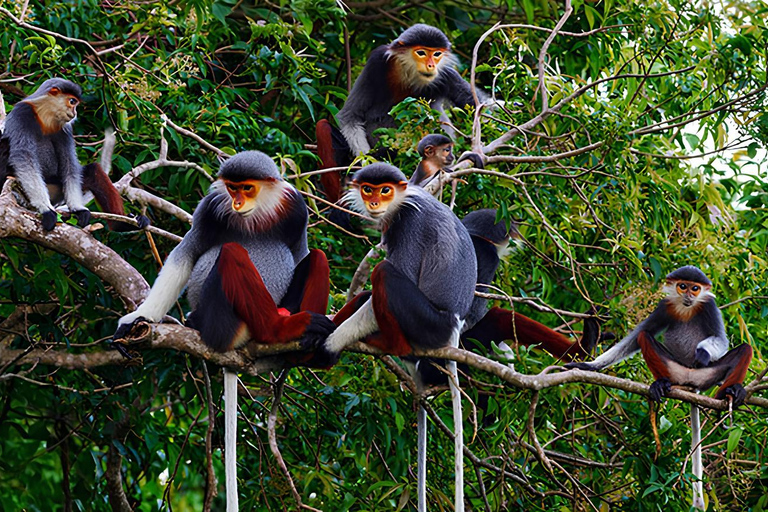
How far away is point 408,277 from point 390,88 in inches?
94.5

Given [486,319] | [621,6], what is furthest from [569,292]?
[621,6]

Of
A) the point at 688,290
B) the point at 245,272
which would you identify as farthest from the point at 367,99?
the point at 245,272

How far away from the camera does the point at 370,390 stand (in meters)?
3.69

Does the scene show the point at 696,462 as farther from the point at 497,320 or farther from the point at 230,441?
the point at 230,441

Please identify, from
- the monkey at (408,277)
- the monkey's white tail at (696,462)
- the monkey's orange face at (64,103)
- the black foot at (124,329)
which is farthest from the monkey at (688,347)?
the monkey's orange face at (64,103)

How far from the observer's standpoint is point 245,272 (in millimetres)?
3141

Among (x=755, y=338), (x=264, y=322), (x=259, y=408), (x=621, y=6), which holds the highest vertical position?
(x=621, y=6)

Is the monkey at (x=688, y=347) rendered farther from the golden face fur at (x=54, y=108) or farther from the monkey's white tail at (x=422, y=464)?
the golden face fur at (x=54, y=108)

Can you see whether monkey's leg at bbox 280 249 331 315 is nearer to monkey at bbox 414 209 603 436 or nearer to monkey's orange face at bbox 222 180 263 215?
monkey's orange face at bbox 222 180 263 215

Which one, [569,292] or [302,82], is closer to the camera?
[302,82]

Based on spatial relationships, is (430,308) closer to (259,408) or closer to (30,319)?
(259,408)

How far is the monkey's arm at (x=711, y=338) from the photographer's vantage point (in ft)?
13.3

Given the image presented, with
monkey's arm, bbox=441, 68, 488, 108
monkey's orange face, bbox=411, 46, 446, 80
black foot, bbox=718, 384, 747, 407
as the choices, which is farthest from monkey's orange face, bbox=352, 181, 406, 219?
monkey's arm, bbox=441, 68, 488, 108

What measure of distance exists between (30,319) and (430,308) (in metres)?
1.64
